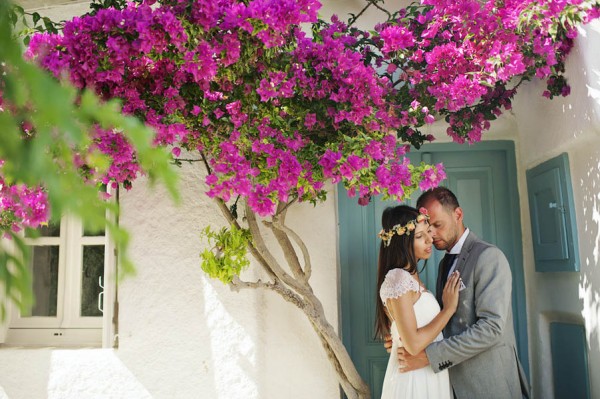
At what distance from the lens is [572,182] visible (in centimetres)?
429

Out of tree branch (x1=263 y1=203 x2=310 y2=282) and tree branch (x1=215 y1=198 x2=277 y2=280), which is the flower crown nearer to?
tree branch (x1=263 y1=203 x2=310 y2=282)

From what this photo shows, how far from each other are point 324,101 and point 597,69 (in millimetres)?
1688

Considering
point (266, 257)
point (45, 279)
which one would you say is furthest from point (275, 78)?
point (45, 279)

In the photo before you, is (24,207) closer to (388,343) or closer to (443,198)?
(388,343)

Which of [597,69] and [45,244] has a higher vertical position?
[597,69]

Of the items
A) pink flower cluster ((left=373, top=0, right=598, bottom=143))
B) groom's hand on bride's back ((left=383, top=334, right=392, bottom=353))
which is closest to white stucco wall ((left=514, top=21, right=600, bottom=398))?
pink flower cluster ((left=373, top=0, right=598, bottom=143))

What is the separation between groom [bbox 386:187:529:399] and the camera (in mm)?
3740

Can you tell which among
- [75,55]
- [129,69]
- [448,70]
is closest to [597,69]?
[448,70]

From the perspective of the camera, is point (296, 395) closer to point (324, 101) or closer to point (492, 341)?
point (492, 341)

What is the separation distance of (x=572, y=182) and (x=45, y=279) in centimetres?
427

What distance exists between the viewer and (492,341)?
3738mm

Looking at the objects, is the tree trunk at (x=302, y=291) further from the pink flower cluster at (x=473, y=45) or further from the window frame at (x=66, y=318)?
the window frame at (x=66, y=318)

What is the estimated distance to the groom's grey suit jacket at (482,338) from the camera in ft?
12.3

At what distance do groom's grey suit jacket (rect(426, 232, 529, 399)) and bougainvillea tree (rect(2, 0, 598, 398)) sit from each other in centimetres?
73
